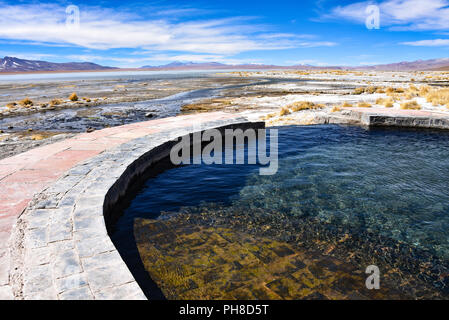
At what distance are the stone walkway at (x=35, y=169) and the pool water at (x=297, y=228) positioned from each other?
135 centimetres

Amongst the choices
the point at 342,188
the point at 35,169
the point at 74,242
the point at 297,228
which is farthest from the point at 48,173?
the point at 342,188

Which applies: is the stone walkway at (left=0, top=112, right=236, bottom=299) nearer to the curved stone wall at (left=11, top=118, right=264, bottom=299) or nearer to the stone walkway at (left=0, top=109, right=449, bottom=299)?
the stone walkway at (left=0, top=109, right=449, bottom=299)

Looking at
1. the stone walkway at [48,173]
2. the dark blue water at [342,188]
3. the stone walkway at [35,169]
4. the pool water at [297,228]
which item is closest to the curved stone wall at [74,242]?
the stone walkway at [48,173]

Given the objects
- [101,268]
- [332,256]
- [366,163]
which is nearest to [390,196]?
[366,163]

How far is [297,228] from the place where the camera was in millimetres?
4379

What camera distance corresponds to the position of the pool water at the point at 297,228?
3.30 m

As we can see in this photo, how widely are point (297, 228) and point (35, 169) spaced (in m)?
4.94

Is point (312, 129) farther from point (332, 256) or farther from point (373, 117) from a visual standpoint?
point (332, 256)

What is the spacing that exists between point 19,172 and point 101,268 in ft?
12.9

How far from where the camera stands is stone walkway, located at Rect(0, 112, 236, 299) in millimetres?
3373

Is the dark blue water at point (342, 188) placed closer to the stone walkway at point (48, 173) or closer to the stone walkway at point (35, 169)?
the stone walkway at point (48, 173)

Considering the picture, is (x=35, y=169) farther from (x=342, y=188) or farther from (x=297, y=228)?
(x=342, y=188)

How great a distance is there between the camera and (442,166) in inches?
270
